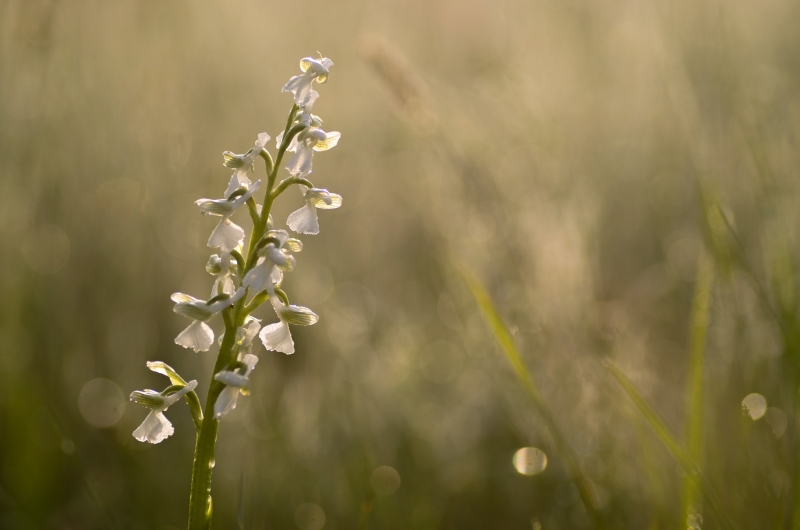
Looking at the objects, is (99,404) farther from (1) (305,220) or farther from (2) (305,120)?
(2) (305,120)

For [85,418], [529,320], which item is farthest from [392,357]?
[85,418]

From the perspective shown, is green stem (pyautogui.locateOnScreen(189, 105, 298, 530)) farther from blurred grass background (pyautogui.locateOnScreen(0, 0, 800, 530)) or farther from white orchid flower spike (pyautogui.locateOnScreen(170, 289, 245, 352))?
blurred grass background (pyautogui.locateOnScreen(0, 0, 800, 530))

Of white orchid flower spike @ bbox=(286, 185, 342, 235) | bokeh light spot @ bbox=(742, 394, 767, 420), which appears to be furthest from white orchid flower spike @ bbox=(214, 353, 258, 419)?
bokeh light spot @ bbox=(742, 394, 767, 420)

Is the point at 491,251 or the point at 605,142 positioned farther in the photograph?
the point at 605,142

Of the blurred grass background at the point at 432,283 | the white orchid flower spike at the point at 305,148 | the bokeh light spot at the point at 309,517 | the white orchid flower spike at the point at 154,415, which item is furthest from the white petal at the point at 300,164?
the bokeh light spot at the point at 309,517

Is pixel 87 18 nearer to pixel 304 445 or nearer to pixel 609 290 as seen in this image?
pixel 304 445

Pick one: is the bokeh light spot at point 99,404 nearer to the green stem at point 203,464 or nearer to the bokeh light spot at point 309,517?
the bokeh light spot at point 309,517
